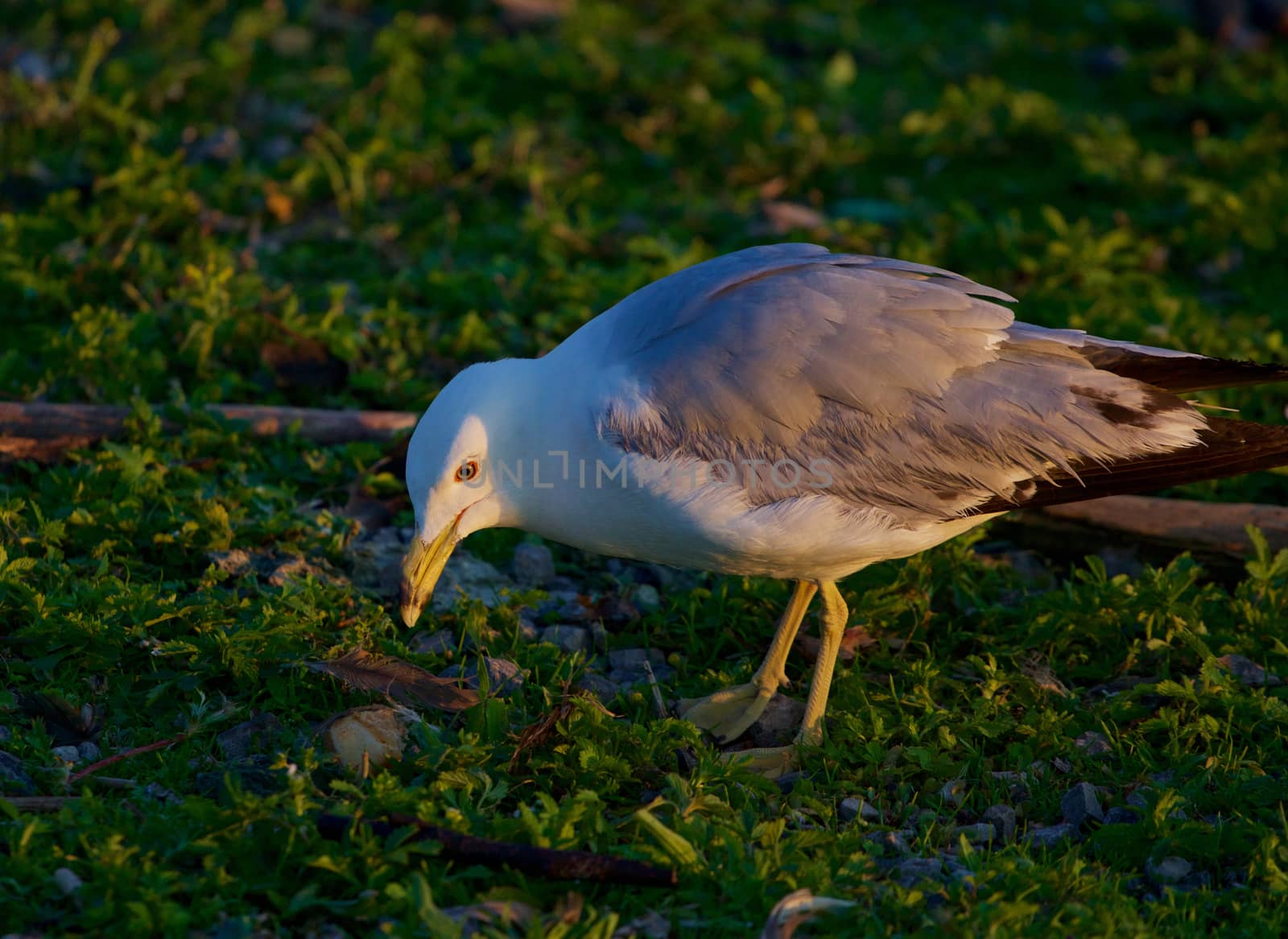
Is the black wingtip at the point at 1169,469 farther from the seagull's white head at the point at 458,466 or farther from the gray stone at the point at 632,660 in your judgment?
the seagull's white head at the point at 458,466

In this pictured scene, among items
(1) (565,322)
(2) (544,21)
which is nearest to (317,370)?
(1) (565,322)

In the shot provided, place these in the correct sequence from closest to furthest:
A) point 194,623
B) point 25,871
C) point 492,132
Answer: point 25,871, point 194,623, point 492,132

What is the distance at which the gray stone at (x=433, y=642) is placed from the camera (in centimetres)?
468

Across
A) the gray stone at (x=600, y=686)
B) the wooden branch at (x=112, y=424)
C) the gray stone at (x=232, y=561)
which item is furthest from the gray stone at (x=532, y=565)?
the gray stone at (x=232, y=561)

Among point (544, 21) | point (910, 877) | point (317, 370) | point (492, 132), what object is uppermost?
point (544, 21)

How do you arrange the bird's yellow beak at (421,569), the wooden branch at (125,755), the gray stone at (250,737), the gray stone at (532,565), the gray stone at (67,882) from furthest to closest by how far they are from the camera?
1. the gray stone at (532,565)
2. the bird's yellow beak at (421,569)
3. the gray stone at (250,737)
4. the wooden branch at (125,755)
5. the gray stone at (67,882)

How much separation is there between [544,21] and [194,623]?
674cm

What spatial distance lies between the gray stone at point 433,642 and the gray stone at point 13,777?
4.12ft

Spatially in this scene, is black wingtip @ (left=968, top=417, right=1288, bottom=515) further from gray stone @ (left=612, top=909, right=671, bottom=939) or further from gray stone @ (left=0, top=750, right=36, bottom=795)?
gray stone @ (left=0, top=750, right=36, bottom=795)

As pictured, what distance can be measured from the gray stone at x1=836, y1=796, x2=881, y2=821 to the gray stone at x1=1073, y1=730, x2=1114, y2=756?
2.48ft

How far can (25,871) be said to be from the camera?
3309 mm

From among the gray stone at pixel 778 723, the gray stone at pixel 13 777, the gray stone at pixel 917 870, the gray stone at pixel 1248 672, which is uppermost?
the gray stone at pixel 1248 672

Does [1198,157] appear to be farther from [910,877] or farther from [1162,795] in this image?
[910,877]

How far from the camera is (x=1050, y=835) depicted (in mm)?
4016
